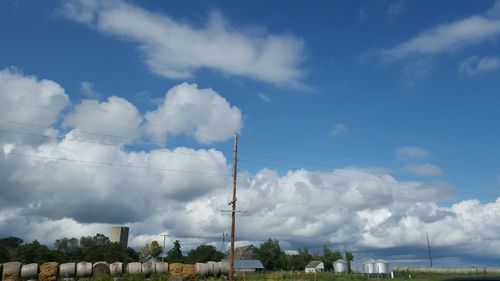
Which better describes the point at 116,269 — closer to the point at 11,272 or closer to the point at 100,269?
the point at 100,269

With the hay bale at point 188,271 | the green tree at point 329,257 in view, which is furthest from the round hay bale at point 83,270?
the green tree at point 329,257

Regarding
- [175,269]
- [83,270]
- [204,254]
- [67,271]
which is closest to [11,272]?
[67,271]

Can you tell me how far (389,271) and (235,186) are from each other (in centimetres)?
8024

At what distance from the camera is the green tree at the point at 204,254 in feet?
521

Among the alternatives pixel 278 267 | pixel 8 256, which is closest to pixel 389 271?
pixel 278 267

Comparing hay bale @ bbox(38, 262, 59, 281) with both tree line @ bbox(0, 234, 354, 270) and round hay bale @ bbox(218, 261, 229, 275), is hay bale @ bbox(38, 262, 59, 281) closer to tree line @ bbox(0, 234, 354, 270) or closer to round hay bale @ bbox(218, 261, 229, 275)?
round hay bale @ bbox(218, 261, 229, 275)

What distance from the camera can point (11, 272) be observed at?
50.6 meters

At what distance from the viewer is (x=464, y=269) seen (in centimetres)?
15625

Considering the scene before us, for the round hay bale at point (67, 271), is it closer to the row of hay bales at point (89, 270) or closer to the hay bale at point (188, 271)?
the row of hay bales at point (89, 270)

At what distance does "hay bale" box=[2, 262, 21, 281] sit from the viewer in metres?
50.4

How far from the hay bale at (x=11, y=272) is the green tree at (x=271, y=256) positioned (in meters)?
115

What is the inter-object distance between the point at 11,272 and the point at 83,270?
24.9ft

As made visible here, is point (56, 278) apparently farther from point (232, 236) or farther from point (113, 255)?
point (113, 255)

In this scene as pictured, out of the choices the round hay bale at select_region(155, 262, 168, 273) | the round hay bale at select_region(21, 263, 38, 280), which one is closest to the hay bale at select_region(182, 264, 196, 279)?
the round hay bale at select_region(155, 262, 168, 273)
